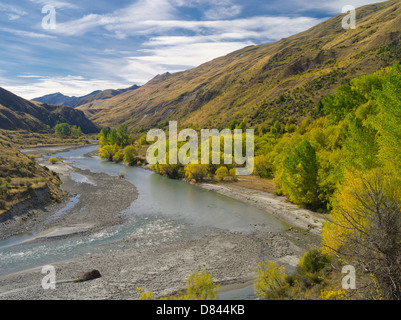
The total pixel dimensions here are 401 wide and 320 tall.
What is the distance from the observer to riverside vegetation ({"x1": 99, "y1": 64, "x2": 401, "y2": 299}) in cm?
1162

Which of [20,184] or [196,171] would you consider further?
[196,171]

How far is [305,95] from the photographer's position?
380 feet

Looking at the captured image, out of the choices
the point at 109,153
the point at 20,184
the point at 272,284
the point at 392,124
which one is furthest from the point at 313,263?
the point at 109,153

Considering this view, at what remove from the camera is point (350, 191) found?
850 inches

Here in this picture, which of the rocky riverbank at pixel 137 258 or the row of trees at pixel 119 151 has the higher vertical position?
the row of trees at pixel 119 151

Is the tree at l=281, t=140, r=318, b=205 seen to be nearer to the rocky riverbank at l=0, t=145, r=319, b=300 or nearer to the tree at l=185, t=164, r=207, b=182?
the rocky riverbank at l=0, t=145, r=319, b=300

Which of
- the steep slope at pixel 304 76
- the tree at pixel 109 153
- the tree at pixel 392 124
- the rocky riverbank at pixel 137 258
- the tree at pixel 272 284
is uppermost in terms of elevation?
the steep slope at pixel 304 76

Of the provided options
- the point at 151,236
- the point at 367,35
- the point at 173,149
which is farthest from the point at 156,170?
the point at 367,35

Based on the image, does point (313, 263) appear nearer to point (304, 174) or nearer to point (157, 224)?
point (304, 174)

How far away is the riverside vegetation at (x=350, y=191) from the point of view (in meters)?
11.6

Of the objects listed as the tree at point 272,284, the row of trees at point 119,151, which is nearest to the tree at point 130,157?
the row of trees at point 119,151

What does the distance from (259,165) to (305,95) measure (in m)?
58.7

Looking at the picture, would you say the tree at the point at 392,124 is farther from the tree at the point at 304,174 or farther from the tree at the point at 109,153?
the tree at the point at 109,153
